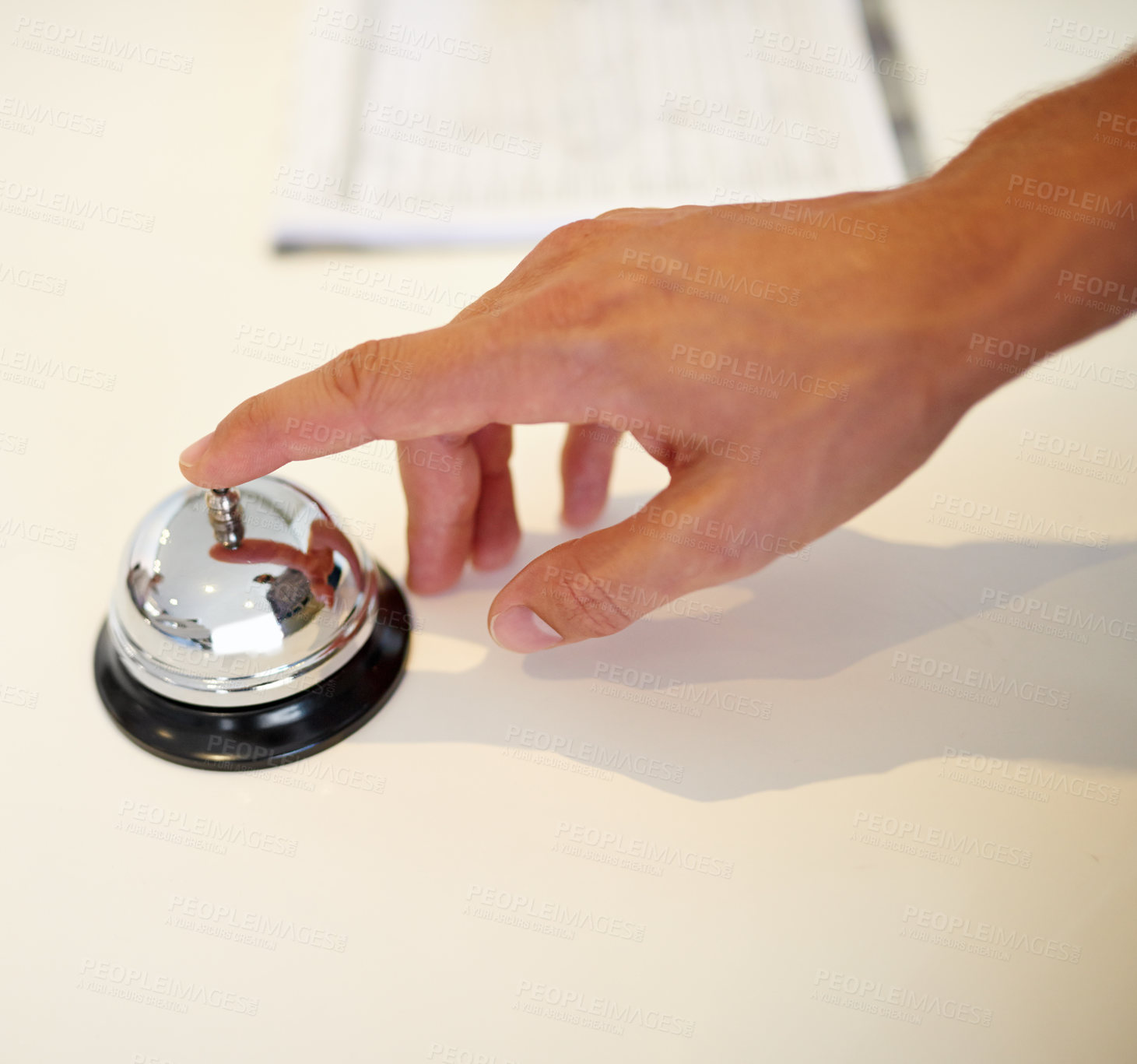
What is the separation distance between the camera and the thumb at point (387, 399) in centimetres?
53

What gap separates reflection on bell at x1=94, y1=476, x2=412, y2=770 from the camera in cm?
54

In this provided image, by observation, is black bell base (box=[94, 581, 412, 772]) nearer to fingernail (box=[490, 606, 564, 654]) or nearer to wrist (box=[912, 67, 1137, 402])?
fingernail (box=[490, 606, 564, 654])

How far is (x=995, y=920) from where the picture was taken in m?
0.51

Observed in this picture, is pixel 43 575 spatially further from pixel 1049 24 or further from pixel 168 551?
pixel 1049 24

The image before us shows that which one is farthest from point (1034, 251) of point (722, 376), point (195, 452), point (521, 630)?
point (195, 452)

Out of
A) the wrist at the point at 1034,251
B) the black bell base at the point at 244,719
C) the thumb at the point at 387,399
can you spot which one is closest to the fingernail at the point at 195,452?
the thumb at the point at 387,399

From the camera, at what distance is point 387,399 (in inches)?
21.1

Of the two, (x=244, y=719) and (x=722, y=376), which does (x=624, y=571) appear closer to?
(x=722, y=376)

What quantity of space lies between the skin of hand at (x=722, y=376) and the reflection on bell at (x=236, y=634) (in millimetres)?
34

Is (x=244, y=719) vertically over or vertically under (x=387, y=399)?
under

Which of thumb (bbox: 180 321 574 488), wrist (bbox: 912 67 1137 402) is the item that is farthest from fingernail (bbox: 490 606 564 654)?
wrist (bbox: 912 67 1137 402)

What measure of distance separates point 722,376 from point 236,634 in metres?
0.29

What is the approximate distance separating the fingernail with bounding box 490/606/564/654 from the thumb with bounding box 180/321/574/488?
4.2 inches

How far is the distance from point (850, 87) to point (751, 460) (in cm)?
69
